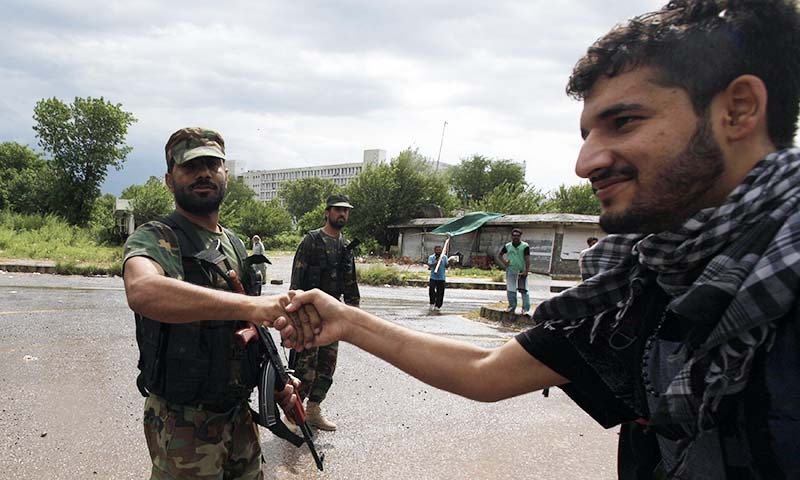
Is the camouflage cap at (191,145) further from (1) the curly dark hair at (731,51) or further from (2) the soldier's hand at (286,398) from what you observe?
(1) the curly dark hair at (731,51)

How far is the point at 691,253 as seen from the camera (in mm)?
997

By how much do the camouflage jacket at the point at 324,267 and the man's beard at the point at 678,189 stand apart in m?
4.08

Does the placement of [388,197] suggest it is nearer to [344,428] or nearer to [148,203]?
[148,203]

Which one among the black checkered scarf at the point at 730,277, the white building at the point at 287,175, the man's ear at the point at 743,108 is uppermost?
the white building at the point at 287,175

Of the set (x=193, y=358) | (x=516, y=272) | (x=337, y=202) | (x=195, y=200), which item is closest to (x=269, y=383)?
(x=193, y=358)

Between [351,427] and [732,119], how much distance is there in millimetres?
3880

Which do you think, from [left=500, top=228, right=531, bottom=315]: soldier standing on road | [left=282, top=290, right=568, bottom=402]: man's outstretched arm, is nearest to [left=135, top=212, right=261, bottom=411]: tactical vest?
[left=282, top=290, right=568, bottom=402]: man's outstretched arm

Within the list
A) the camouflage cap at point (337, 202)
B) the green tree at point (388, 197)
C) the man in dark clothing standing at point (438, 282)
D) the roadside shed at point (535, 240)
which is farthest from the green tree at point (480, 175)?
the camouflage cap at point (337, 202)

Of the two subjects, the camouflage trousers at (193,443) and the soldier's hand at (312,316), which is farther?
the camouflage trousers at (193,443)

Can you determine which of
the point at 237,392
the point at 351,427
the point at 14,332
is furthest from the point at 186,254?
the point at 14,332

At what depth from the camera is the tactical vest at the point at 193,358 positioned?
221 cm

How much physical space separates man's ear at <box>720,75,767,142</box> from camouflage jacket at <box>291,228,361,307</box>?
4.21 m

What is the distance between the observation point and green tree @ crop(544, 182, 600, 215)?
4675 centimetres

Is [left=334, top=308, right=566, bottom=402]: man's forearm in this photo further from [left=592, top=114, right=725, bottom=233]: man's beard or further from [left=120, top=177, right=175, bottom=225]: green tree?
[left=120, top=177, right=175, bottom=225]: green tree
